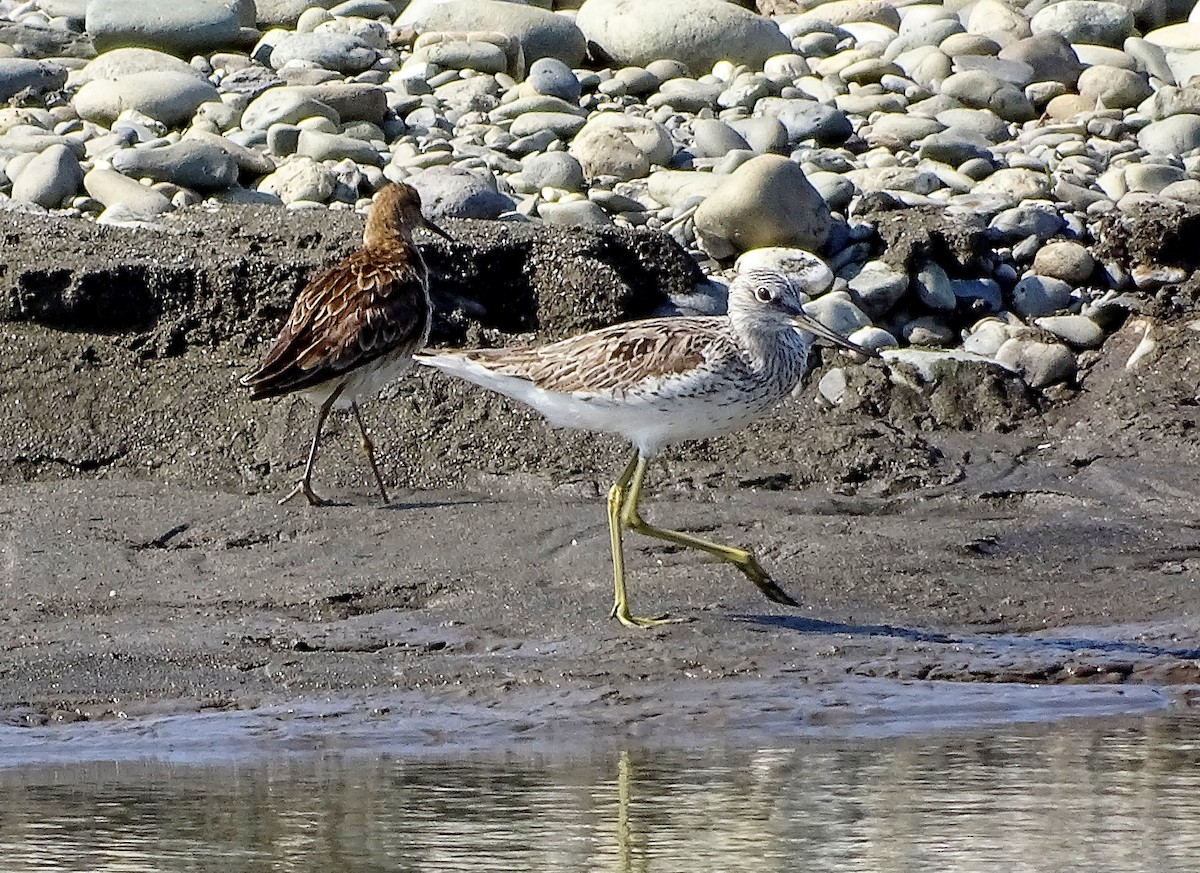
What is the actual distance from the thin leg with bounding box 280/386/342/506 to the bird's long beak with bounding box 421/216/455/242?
3.99ft

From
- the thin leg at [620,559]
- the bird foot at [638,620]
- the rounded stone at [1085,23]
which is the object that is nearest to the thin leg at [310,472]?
the thin leg at [620,559]

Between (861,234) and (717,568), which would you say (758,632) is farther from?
(861,234)

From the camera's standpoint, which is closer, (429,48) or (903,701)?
(903,701)

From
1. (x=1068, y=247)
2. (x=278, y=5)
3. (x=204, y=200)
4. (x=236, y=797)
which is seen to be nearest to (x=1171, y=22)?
(x=1068, y=247)

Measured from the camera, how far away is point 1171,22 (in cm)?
1616

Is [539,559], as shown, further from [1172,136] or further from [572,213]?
[1172,136]

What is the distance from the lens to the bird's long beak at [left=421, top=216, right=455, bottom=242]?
32.8 feet

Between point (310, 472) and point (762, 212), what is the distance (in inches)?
129

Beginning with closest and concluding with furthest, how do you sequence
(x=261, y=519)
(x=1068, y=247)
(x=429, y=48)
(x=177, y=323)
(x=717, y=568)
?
(x=717, y=568)
(x=261, y=519)
(x=177, y=323)
(x=1068, y=247)
(x=429, y=48)

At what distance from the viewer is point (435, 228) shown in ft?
33.0

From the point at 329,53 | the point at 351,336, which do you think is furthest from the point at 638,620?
the point at 329,53

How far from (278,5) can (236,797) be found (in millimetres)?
10518

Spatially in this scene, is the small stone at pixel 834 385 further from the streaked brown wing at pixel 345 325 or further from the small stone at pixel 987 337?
the streaked brown wing at pixel 345 325

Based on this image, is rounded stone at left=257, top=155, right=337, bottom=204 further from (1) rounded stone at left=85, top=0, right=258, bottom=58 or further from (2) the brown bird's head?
(1) rounded stone at left=85, top=0, right=258, bottom=58
